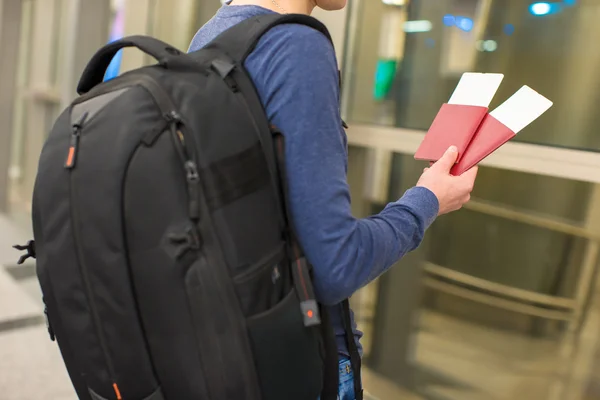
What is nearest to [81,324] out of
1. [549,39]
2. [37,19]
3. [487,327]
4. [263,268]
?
[263,268]

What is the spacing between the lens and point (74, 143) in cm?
77

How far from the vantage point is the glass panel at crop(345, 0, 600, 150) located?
177 centimetres

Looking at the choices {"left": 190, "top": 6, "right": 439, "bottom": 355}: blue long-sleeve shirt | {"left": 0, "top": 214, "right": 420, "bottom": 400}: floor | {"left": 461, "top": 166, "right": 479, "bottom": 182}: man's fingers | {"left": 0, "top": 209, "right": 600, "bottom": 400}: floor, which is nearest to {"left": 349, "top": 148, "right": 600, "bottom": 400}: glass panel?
{"left": 0, "top": 209, "right": 600, "bottom": 400}: floor

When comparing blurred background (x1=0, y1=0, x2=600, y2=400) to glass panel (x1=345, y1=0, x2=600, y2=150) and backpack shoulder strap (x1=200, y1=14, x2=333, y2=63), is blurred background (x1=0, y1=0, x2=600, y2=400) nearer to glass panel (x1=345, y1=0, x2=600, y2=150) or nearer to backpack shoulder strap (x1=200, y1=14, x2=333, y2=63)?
glass panel (x1=345, y1=0, x2=600, y2=150)

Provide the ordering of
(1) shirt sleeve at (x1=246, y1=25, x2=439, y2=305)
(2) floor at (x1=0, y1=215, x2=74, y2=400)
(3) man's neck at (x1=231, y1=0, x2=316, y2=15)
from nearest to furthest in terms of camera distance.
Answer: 1. (1) shirt sleeve at (x1=246, y1=25, x2=439, y2=305)
2. (3) man's neck at (x1=231, y1=0, x2=316, y2=15)
3. (2) floor at (x1=0, y1=215, x2=74, y2=400)

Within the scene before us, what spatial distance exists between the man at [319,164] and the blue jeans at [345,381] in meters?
0.18

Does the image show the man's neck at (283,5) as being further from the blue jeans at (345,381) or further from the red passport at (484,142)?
the blue jeans at (345,381)

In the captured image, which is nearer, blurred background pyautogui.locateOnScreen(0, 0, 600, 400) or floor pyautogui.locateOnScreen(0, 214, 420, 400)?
blurred background pyautogui.locateOnScreen(0, 0, 600, 400)

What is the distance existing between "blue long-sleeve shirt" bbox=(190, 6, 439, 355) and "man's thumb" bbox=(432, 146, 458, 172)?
0.15 m

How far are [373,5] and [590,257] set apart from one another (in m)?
1.22

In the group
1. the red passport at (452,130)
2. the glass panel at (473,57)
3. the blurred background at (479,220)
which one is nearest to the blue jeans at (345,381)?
the red passport at (452,130)

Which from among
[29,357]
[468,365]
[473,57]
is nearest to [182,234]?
[473,57]

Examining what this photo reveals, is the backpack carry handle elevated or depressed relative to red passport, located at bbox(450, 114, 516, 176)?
elevated

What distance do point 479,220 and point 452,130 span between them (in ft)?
4.90
